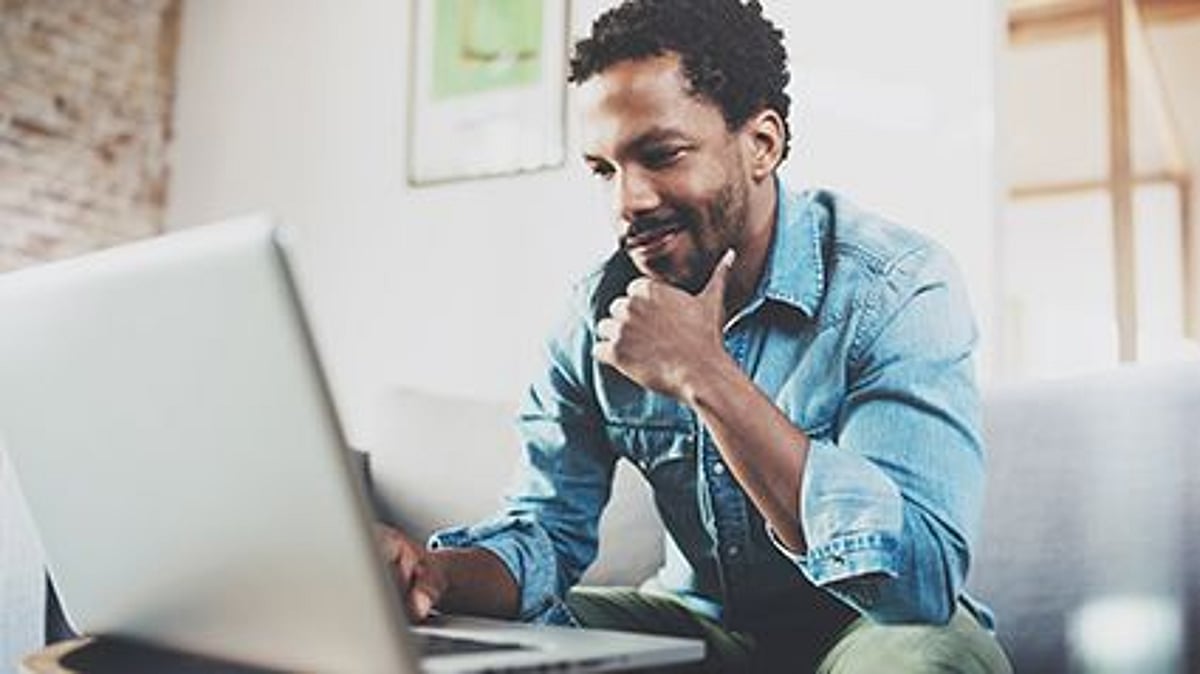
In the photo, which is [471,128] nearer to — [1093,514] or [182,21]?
[182,21]

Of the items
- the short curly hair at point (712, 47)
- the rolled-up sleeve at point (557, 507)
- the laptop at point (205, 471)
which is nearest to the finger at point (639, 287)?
the rolled-up sleeve at point (557, 507)

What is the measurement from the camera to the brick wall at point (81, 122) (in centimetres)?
321

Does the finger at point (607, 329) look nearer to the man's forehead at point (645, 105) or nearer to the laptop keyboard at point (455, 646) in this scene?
the man's forehead at point (645, 105)

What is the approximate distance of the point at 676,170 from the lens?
1.70 metres

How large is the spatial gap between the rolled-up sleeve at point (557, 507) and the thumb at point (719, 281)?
0.75ft

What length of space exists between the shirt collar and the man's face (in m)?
0.05

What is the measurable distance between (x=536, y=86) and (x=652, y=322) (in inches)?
39.7

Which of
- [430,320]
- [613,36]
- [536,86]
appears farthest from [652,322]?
[430,320]

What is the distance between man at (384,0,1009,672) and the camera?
1.50 meters

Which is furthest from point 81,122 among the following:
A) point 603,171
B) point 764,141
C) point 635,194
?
point 764,141

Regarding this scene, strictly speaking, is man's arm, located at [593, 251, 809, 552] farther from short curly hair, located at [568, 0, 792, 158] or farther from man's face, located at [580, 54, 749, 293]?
short curly hair, located at [568, 0, 792, 158]

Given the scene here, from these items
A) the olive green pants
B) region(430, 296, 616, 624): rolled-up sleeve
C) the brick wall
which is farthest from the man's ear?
the brick wall

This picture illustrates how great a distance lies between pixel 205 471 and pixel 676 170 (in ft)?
2.79

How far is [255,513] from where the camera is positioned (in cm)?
96
